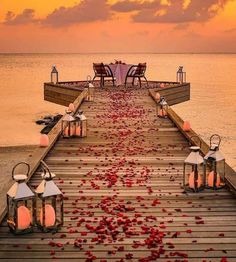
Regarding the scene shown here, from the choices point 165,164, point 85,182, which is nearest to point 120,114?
point 165,164

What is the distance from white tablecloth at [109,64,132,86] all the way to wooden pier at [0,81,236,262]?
10354mm

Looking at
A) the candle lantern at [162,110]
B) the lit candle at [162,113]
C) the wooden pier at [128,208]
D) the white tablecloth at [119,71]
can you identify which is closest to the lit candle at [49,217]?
the wooden pier at [128,208]

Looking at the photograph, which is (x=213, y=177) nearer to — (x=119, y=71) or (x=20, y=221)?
(x=20, y=221)

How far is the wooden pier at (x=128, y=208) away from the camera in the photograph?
4102 millimetres

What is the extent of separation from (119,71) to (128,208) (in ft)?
48.2

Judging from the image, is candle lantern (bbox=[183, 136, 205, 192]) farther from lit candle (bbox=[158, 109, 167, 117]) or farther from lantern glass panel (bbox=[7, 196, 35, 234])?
lit candle (bbox=[158, 109, 167, 117])

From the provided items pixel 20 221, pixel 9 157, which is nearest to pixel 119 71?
pixel 9 157

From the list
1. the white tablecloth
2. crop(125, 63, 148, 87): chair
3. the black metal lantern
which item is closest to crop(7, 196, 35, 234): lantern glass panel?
the black metal lantern

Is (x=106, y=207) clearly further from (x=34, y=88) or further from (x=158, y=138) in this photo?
(x=34, y=88)

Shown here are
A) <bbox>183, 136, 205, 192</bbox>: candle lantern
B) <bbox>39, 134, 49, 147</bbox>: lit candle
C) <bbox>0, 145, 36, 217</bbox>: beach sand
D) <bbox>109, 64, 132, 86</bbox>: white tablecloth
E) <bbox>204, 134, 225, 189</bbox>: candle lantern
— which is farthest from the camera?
<bbox>109, 64, 132, 86</bbox>: white tablecloth

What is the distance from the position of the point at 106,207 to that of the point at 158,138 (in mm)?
4210

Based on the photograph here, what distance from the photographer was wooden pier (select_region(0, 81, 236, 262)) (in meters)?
4.10

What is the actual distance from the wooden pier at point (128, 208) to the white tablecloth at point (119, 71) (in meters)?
10.4

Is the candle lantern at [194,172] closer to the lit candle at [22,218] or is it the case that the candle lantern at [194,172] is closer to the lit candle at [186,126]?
the lit candle at [22,218]
